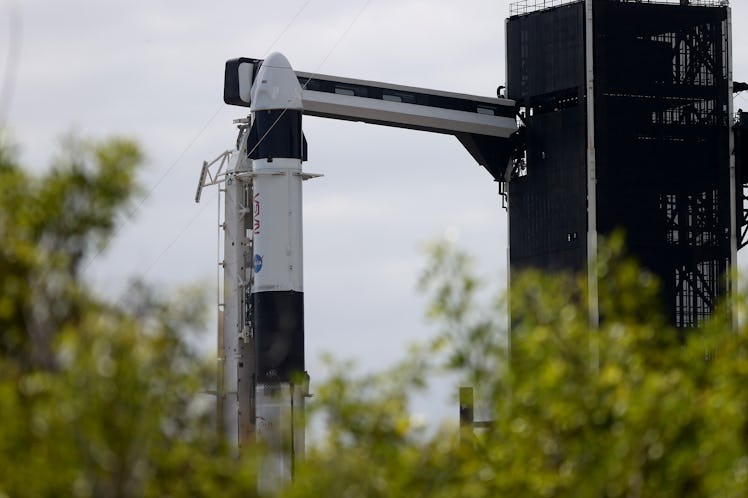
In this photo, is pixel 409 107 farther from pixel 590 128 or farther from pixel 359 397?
pixel 359 397

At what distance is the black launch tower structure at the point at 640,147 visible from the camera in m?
81.4

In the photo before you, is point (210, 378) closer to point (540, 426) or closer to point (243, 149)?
point (540, 426)

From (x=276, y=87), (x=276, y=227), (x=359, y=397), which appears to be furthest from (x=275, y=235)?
(x=359, y=397)

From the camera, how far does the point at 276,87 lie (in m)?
77.3

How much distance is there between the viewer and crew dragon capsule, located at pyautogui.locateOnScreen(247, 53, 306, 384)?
245 ft

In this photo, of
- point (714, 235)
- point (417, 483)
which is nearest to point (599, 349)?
point (417, 483)

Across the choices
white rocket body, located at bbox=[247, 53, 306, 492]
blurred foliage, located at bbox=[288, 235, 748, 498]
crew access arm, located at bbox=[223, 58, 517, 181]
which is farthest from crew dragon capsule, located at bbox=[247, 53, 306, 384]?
blurred foliage, located at bbox=[288, 235, 748, 498]

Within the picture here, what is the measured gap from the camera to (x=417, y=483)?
23.8 metres

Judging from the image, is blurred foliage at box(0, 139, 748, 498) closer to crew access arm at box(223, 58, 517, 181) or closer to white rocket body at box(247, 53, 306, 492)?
white rocket body at box(247, 53, 306, 492)

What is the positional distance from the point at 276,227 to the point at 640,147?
53.4ft

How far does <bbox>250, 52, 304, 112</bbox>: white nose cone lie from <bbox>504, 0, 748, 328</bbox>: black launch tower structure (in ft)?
39.1

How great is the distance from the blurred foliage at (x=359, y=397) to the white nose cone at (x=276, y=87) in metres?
50.5

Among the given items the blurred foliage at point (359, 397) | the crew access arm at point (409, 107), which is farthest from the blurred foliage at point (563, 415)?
the crew access arm at point (409, 107)

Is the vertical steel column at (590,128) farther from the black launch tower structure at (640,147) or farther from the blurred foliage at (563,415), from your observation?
the blurred foliage at (563,415)
